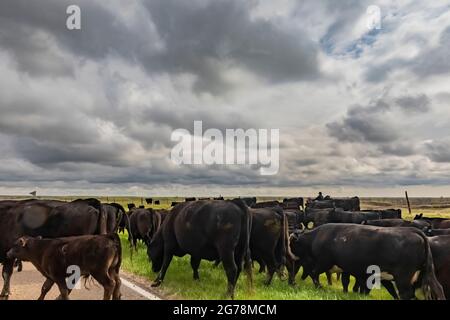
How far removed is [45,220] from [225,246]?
4.57 m

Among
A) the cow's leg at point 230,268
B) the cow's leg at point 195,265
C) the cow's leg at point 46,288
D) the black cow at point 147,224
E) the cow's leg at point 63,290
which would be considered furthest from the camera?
the black cow at point 147,224

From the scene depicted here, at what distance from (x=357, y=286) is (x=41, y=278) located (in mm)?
8611

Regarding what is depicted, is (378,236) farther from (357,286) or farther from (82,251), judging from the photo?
(82,251)

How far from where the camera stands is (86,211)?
1005cm

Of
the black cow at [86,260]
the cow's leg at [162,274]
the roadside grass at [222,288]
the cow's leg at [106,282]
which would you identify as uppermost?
the black cow at [86,260]

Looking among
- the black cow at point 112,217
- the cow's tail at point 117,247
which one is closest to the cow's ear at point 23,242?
the cow's tail at point 117,247

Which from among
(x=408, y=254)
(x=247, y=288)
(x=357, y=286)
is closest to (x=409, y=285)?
(x=408, y=254)

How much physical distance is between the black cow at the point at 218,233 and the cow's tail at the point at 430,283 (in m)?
3.77

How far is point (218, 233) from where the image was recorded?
9344 millimetres

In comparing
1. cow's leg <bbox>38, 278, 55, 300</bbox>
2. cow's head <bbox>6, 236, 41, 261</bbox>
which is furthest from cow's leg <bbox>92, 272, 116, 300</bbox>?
cow's head <bbox>6, 236, 41, 261</bbox>

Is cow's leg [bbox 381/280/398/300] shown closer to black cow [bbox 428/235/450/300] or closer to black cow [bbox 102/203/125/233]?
black cow [bbox 428/235/450/300]

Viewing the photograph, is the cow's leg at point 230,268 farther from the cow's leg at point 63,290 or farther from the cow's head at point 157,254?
the cow's leg at point 63,290

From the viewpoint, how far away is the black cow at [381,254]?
788cm

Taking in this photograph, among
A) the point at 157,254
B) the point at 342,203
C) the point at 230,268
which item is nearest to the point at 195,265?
the point at 157,254
